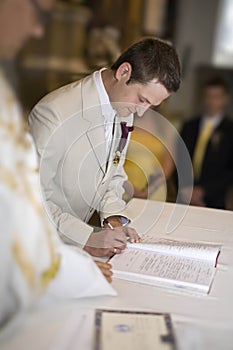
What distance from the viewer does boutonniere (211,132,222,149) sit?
256cm

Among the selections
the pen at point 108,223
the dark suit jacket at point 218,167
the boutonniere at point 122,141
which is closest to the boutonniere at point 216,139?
the dark suit jacket at point 218,167

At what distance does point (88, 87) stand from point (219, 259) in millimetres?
505

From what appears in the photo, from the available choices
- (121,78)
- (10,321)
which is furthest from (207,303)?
(121,78)

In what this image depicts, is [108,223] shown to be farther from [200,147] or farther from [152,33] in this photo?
[152,33]

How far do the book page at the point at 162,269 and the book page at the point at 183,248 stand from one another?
0.5 inches

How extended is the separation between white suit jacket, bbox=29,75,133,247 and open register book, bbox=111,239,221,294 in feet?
0.38

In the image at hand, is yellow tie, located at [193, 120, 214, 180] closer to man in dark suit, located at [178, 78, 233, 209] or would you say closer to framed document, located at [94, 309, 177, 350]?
man in dark suit, located at [178, 78, 233, 209]

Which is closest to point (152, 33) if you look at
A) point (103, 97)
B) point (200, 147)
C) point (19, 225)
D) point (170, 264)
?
point (200, 147)

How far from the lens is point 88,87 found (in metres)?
1.22

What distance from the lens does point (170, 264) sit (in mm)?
1052

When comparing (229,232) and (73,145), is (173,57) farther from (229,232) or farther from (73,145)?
(229,232)

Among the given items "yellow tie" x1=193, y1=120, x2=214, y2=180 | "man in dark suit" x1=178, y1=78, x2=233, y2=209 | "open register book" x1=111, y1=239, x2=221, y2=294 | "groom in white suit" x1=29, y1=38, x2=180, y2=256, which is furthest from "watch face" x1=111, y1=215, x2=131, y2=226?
"yellow tie" x1=193, y1=120, x2=214, y2=180

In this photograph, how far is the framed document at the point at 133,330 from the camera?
0.74 meters

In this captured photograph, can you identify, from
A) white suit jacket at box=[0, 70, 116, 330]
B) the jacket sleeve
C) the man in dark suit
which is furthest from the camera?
the man in dark suit
